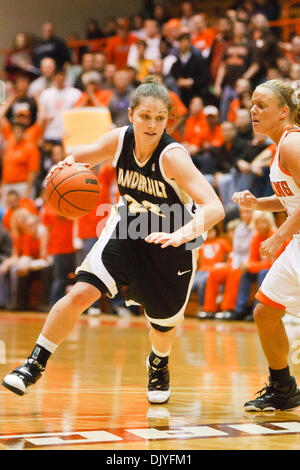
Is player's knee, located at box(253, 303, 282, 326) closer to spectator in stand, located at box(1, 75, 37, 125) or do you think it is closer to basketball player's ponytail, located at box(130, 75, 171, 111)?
basketball player's ponytail, located at box(130, 75, 171, 111)

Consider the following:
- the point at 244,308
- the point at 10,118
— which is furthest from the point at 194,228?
the point at 10,118

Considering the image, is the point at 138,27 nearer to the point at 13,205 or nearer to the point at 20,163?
the point at 20,163

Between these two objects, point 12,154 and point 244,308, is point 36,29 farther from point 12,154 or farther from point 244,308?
point 244,308

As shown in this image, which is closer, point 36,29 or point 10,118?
point 10,118

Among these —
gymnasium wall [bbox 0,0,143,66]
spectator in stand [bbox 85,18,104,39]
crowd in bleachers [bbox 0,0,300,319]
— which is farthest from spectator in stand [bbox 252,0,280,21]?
gymnasium wall [bbox 0,0,143,66]

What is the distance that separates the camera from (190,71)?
13531 millimetres

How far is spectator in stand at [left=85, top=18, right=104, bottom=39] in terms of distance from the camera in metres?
17.5

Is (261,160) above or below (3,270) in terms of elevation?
above

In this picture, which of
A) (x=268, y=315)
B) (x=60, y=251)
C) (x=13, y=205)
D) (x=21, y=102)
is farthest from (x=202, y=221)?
(x=21, y=102)

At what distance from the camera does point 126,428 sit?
396cm

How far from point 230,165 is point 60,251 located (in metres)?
2.78

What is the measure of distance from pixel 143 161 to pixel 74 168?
1.33 ft

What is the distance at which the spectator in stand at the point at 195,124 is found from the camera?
1256cm

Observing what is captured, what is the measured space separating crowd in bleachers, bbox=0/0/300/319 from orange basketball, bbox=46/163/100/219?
18.4 ft
